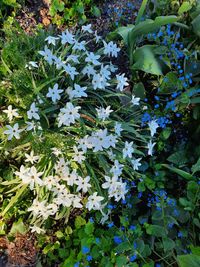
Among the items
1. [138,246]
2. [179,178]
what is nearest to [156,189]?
[179,178]

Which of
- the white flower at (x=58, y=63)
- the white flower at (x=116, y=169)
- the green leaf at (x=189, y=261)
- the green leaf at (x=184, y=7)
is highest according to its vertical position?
the green leaf at (x=184, y=7)

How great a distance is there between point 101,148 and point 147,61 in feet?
2.30

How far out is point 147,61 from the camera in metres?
2.44

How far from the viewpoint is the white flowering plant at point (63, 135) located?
6.73ft

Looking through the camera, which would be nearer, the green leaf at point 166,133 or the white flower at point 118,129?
the white flower at point 118,129

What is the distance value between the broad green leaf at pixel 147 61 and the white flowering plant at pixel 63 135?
19cm

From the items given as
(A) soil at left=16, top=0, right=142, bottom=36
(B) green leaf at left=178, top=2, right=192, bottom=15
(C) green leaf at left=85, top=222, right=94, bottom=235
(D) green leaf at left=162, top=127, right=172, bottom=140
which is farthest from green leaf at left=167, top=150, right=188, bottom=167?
(A) soil at left=16, top=0, right=142, bottom=36

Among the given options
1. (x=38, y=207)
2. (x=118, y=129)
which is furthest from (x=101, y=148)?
(x=38, y=207)

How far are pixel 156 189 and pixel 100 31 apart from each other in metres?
1.17

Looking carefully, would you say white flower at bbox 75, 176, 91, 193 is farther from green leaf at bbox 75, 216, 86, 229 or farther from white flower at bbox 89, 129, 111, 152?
green leaf at bbox 75, 216, 86, 229

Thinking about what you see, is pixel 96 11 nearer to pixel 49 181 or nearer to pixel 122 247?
pixel 49 181

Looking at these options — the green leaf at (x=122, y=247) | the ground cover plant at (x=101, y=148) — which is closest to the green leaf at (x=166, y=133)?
the ground cover plant at (x=101, y=148)

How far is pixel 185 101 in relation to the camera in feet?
7.78

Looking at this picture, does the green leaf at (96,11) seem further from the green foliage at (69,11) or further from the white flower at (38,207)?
the white flower at (38,207)
